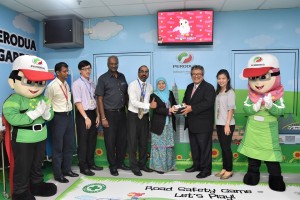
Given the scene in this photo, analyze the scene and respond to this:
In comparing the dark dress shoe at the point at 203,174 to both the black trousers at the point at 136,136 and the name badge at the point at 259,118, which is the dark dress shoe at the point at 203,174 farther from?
the name badge at the point at 259,118

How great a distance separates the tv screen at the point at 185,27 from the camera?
3.65 meters

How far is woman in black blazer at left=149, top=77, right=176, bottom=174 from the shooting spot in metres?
3.38

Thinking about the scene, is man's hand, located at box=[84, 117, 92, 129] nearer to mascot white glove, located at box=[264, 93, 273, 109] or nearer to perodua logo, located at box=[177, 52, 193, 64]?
perodua logo, located at box=[177, 52, 193, 64]

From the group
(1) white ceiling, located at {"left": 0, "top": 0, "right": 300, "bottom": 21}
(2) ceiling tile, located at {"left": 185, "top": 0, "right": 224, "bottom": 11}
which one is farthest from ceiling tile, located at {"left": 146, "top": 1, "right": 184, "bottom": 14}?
(2) ceiling tile, located at {"left": 185, "top": 0, "right": 224, "bottom": 11}

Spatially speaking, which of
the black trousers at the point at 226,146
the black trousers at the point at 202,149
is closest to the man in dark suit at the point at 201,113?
the black trousers at the point at 202,149

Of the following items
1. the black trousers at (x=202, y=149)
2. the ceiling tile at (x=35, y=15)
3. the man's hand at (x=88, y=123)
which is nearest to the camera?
the man's hand at (x=88, y=123)

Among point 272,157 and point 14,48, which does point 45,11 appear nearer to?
point 14,48

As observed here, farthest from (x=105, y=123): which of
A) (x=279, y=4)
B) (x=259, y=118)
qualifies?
(x=279, y=4)

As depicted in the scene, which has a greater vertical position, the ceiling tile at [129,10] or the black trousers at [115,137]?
the ceiling tile at [129,10]

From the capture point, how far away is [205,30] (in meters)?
3.67

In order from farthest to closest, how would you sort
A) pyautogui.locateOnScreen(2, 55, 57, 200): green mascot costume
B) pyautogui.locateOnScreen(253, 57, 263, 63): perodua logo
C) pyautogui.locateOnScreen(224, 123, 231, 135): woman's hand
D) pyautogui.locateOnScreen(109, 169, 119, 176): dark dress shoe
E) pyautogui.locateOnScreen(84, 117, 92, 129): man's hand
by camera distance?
pyautogui.locateOnScreen(109, 169, 119, 176): dark dress shoe, pyautogui.locateOnScreen(84, 117, 92, 129): man's hand, pyautogui.locateOnScreen(224, 123, 231, 135): woman's hand, pyautogui.locateOnScreen(253, 57, 263, 63): perodua logo, pyautogui.locateOnScreen(2, 55, 57, 200): green mascot costume

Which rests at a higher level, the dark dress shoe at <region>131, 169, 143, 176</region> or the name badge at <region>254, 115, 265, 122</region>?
the name badge at <region>254, 115, 265, 122</region>

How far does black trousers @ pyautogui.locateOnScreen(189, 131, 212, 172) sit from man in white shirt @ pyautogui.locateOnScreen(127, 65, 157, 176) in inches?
26.4

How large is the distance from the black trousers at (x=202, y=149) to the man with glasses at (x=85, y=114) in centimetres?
139
